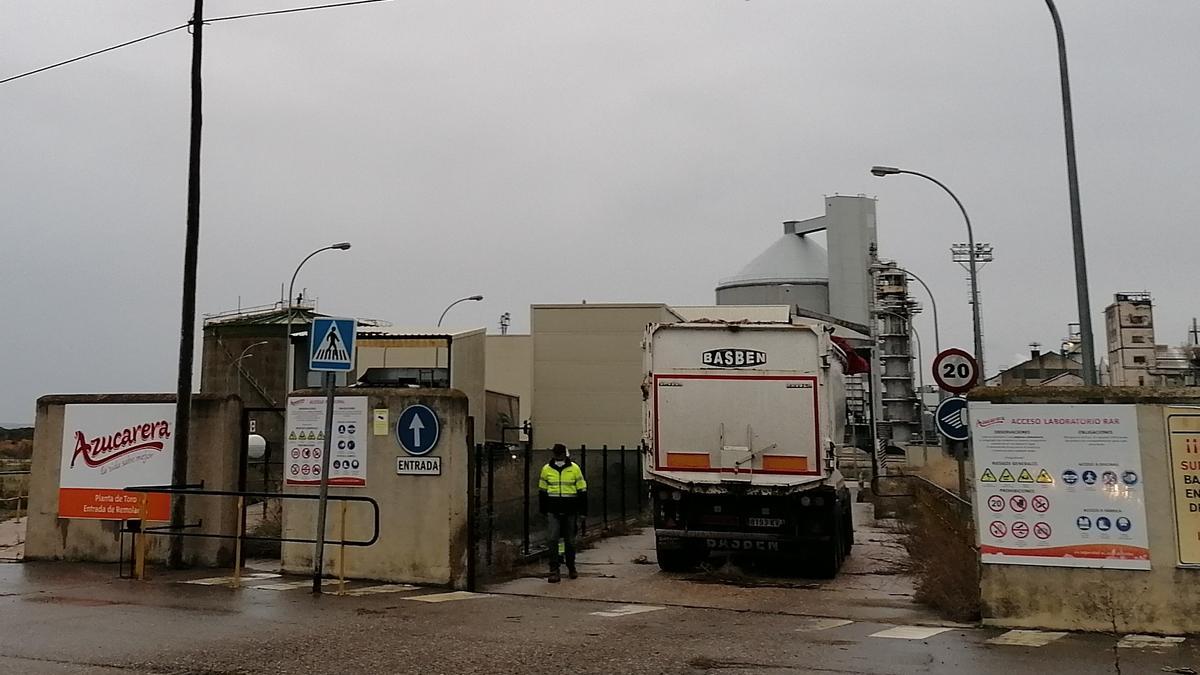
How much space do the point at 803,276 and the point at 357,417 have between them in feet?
180

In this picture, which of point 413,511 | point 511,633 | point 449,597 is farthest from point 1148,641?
point 413,511

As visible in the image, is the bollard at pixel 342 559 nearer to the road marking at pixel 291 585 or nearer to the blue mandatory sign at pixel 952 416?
the road marking at pixel 291 585

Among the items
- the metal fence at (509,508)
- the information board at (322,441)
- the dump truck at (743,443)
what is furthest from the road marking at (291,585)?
the dump truck at (743,443)

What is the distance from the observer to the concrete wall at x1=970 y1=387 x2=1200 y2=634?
29.6ft

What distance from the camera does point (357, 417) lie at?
484 inches

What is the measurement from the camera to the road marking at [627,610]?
32.6 ft

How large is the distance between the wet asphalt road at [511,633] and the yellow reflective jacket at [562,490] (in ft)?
3.50

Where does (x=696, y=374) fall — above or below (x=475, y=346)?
below

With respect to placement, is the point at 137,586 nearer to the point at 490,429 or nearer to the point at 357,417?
the point at 357,417

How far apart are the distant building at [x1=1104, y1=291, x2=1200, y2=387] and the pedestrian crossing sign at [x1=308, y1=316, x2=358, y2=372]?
2180 inches

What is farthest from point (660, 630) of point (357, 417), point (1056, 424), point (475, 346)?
point (475, 346)

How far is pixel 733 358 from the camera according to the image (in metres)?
13.1

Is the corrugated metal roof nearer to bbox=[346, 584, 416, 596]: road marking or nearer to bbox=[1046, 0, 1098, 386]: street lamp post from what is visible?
bbox=[1046, 0, 1098, 386]: street lamp post

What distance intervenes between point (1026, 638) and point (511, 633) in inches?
184
